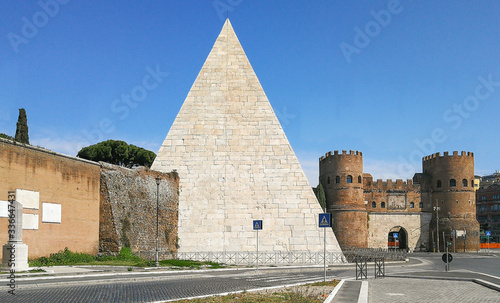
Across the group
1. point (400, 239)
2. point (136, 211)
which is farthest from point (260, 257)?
point (400, 239)

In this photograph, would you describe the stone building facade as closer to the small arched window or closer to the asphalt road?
the small arched window

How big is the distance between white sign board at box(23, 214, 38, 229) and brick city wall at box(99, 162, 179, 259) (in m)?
4.15

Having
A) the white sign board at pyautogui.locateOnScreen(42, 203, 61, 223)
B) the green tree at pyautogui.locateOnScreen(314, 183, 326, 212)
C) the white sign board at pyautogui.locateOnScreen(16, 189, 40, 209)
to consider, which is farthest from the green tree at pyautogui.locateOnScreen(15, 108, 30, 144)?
the green tree at pyautogui.locateOnScreen(314, 183, 326, 212)

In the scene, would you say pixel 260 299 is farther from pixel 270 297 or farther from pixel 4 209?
pixel 4 209

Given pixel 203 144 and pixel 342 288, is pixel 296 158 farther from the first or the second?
pixel 342 288

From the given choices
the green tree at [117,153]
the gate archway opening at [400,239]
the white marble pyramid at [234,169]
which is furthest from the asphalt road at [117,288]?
the gate archway opening at [400,239]

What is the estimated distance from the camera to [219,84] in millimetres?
28922

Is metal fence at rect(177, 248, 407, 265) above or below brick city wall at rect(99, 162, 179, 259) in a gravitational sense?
below

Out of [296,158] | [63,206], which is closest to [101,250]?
[63,206]

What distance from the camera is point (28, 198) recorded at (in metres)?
18.5

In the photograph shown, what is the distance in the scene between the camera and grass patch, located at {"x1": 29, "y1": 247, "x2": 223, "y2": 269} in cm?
1914

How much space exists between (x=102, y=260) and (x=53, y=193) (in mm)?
3806

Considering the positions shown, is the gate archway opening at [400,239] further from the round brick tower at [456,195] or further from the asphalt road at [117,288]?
the asphalt road at [117,288]

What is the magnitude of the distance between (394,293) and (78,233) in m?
13.7
